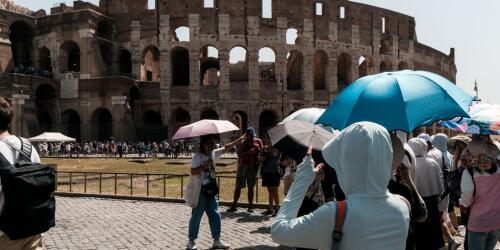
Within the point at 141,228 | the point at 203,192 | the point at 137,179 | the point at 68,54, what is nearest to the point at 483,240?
the point at 203,192

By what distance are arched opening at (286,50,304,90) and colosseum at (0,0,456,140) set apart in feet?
5.70

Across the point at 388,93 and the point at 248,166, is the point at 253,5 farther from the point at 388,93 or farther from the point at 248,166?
the point at 388,93

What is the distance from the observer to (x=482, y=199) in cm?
421

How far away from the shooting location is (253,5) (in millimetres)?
37219

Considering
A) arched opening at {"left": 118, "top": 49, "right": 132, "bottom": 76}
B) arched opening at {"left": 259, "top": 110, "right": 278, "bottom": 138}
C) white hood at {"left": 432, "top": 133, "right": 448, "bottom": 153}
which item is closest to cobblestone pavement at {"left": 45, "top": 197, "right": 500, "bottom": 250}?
white hood at {"left": 432, "top": 133, "right": 448, "bottom": 153}

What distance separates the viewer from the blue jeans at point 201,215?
6.36 metres

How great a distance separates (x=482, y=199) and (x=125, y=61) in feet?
127

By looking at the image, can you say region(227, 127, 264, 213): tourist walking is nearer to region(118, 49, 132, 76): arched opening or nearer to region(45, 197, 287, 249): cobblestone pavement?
region(45, 197, 287, 249): cobblestone pavement

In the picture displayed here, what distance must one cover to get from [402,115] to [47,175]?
2.75m

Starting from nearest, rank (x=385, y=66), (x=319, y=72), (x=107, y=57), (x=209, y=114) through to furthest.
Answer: (x=209, y=114)
(x=107, y=57)
(x=319, y=72)
(x=385, y=66)

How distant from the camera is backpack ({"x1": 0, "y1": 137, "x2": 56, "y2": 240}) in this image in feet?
10.6

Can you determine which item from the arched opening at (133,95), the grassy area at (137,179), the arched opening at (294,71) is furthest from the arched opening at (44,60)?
the arched opening at (294,71)

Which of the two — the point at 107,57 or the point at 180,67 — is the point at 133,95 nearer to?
the point at 107,57

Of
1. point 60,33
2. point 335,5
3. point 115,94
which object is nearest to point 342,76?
point 335,5
